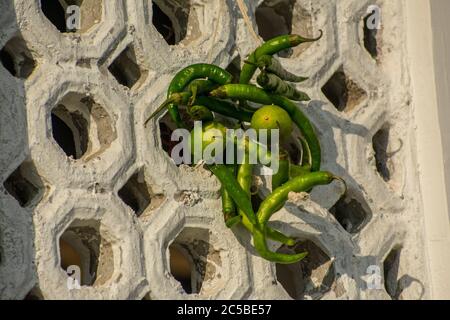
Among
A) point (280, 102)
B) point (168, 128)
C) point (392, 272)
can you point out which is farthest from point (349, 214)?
point (168, 128)

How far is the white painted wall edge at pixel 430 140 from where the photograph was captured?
3768 mm

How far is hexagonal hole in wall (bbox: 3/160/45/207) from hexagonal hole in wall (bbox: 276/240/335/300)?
67cm

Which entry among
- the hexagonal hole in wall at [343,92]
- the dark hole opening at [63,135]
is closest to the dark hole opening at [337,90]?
the hexagonal hole in wall at [343,92]

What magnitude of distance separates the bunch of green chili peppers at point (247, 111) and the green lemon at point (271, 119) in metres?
0.03

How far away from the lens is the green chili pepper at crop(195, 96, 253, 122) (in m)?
3.45

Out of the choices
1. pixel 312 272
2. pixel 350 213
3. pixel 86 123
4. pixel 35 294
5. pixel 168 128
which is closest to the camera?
pixel 35 294

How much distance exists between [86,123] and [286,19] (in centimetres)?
67

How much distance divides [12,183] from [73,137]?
11.1 inches

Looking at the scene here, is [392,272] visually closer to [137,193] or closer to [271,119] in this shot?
[271,119]

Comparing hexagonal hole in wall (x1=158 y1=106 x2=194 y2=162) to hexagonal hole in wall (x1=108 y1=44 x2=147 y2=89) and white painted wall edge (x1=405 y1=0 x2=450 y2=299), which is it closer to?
hexagonal hole in wall (x1=108 y1=44 x2=147 y2=89)

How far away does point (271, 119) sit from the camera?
3443 mm

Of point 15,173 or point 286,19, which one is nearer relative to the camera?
point 15,173

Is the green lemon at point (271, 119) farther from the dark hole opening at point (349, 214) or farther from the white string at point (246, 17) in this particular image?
the dark hole opening at point (349, 214)

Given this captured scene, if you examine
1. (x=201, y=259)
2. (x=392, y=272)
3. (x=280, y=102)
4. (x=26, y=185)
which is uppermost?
(x=280, y=102)
